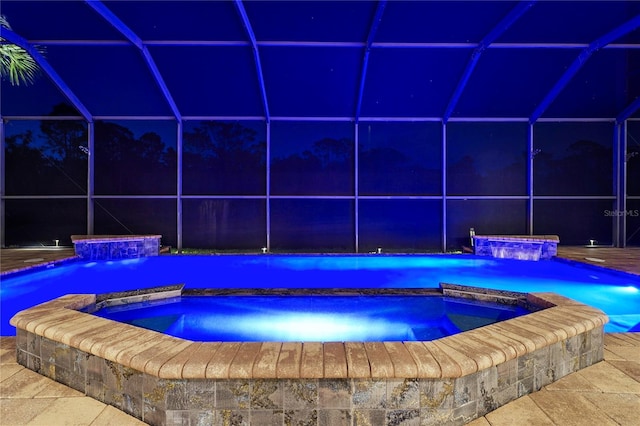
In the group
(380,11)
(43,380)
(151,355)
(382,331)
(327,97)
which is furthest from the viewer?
(327,97)

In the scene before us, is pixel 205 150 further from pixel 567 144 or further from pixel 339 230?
pixel 567 144

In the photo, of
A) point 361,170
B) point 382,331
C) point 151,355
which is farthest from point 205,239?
point 151,355

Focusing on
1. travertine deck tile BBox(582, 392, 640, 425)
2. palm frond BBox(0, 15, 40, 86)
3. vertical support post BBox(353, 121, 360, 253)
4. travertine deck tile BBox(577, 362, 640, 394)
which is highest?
palm frond BBox(0, 15, 40, 86)

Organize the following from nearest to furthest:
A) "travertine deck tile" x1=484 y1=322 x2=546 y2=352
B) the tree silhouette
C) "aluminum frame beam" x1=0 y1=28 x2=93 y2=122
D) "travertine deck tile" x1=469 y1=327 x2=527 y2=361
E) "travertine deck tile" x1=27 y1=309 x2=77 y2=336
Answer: "travertine deck tile" x1=469 y1=327 x2=527 y2=361, "travertine deck tile" x1=484 y1=322 x2=546 y2=352, "travertine deck tile" x1=27 y1=309 x2=77 y2=336, "aluminum frame beam" x1=0 y1=28 x2=93 y2=122, the tree silhouette

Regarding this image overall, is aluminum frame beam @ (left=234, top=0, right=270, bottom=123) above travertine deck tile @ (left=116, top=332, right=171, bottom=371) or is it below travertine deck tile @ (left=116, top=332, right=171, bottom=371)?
above

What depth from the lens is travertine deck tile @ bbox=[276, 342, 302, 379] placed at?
167 centimetres

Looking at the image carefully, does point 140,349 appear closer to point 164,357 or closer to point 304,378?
point 164,357

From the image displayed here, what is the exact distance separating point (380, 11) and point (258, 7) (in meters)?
2.50

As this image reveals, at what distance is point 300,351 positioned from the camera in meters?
1.88

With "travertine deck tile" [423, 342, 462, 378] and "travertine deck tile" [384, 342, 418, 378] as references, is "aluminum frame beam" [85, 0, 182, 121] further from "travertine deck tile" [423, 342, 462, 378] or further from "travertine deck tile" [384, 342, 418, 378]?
"travertine deck tile" [423, 342, 462, 378]

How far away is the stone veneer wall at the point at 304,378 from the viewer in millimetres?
1679

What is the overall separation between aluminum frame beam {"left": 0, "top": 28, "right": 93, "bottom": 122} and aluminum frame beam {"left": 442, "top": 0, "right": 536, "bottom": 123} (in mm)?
10379

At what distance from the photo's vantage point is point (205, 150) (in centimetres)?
978

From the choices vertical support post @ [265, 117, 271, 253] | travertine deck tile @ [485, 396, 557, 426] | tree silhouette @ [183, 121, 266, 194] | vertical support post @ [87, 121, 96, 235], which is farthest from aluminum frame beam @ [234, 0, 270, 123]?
travertine deck tile @ [485, 396, 557, 426]
